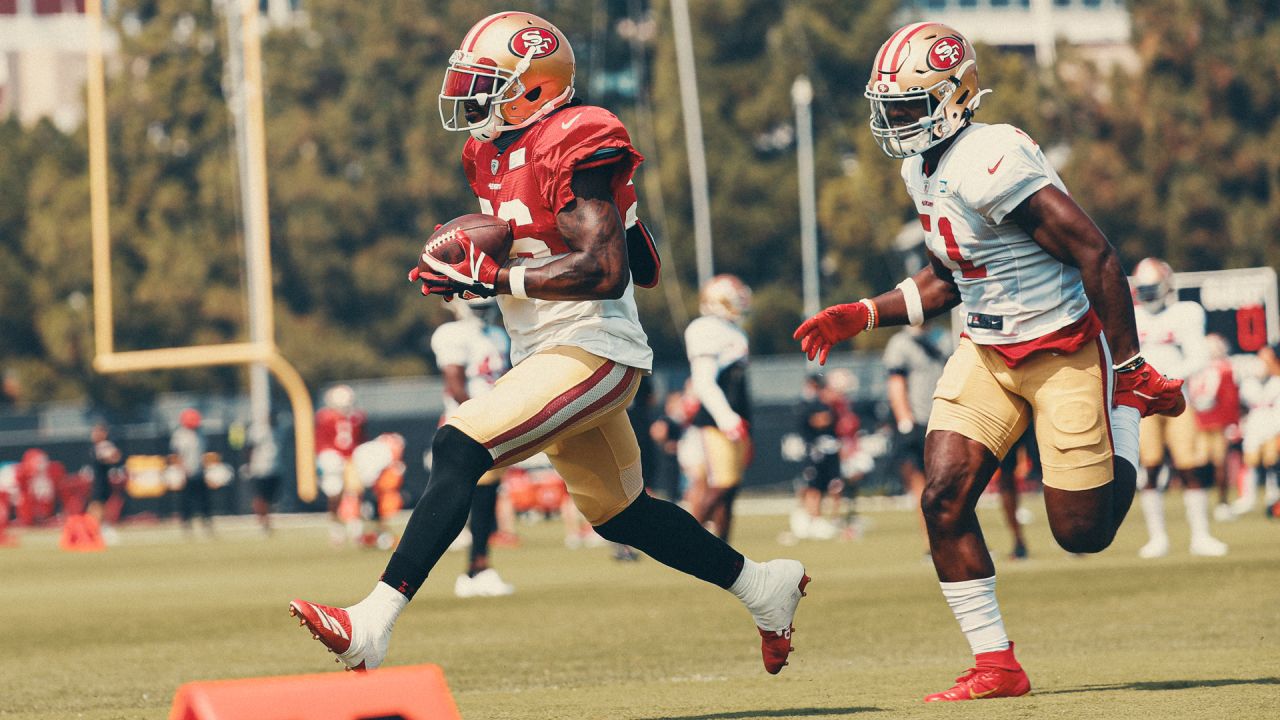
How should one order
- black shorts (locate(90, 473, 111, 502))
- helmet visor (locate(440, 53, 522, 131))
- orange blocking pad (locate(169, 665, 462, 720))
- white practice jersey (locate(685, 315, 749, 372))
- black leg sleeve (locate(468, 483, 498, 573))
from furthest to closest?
black shorts (locate(90, 473, 111, 502)), white practice jersey (locate(685, 315, 749, 372)), black leg sleeve (locate(468, 483, 498, 573)), helmet visor (locate(440, 53, 522, 131)), orange blocking pad (locate(169, 665, 462, 720))

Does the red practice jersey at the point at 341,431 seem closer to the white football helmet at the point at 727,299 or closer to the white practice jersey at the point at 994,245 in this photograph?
the white football helmet at the point at 727,299

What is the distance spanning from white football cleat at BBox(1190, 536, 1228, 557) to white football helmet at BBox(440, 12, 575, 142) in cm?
792

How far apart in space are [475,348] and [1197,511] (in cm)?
484

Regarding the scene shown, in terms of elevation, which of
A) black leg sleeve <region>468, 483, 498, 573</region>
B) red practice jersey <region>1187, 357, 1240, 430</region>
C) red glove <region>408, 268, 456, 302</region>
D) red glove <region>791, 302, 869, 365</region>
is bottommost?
red practice jersey <region>1187, 357, 1240, 430</region>

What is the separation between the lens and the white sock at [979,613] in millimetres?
5906

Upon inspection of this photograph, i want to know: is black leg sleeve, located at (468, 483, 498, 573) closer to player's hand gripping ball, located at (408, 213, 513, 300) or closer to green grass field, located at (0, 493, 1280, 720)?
green grass field, located at (0, 493, 1280, 720)

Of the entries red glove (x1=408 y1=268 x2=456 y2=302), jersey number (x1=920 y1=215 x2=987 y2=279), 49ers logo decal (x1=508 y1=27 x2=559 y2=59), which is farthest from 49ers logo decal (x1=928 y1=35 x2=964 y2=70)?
red glove (x1=408 y1=268 x2=456 y2=302)

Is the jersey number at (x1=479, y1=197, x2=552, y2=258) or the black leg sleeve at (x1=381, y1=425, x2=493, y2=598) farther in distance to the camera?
the jersey number at (x1=479, y1=197, x2=552, y2=258)

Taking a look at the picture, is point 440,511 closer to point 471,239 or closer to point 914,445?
point 471,239

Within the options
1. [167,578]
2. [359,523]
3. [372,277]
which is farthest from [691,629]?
[372,277]

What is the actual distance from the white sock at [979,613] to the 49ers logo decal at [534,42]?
6.64 feet

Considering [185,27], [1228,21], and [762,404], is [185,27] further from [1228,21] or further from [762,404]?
[1228,21]

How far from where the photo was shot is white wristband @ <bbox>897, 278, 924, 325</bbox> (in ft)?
20.9

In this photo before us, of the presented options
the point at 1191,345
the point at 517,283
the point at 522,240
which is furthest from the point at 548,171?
the point at 1191,345
